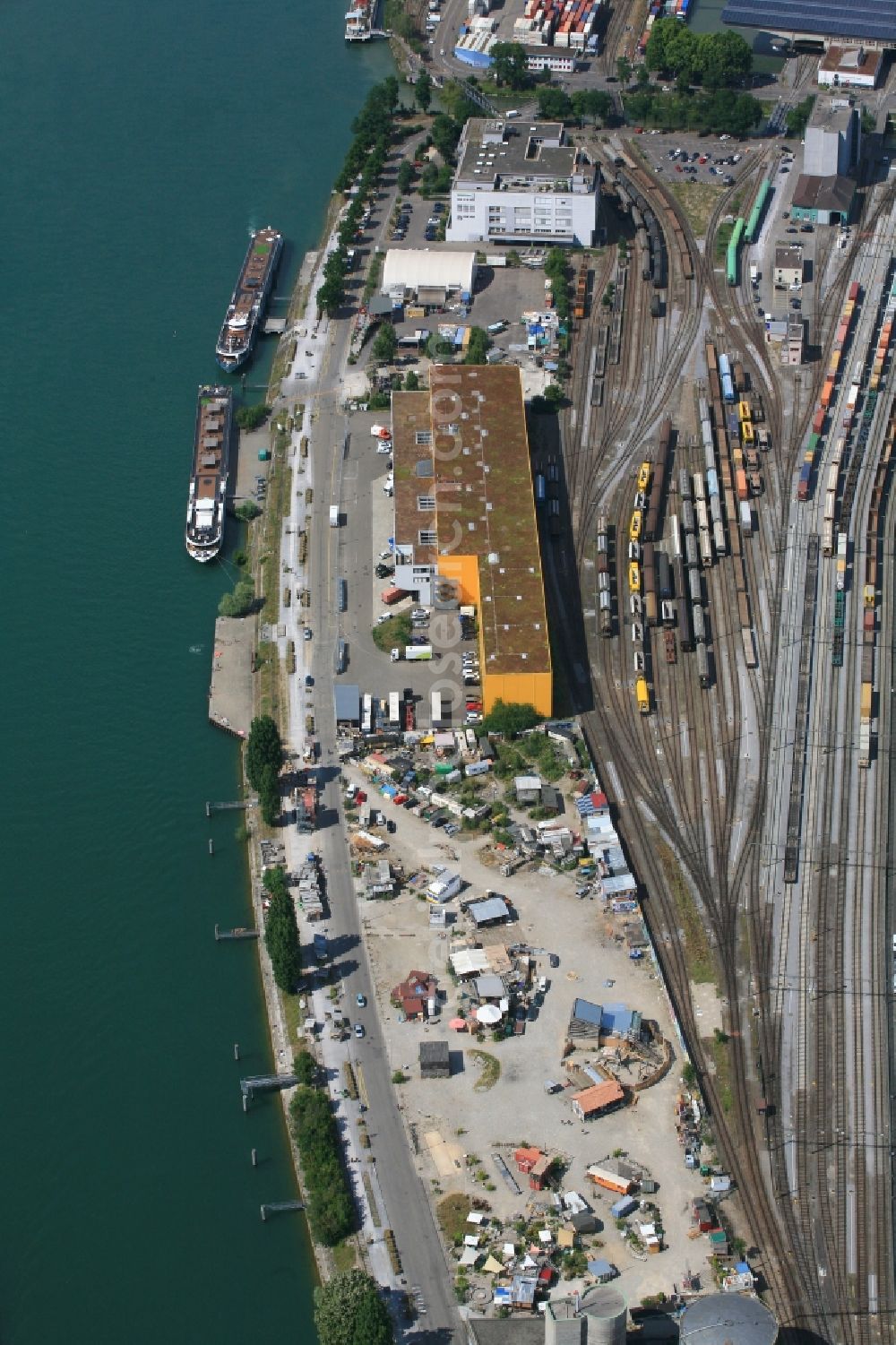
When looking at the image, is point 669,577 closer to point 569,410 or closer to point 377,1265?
point 569,410

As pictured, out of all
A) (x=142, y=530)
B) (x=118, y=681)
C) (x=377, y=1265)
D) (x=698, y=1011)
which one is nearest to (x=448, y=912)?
(x=698, y=1011)

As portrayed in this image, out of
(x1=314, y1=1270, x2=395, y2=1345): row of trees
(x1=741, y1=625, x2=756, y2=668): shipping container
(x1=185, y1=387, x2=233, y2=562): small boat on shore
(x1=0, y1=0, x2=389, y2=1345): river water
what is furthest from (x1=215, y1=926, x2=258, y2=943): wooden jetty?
Answer: (x1=741, y1=625, x2=756, y2=668): shipping container

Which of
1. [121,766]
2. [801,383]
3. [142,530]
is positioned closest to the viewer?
[121,766]

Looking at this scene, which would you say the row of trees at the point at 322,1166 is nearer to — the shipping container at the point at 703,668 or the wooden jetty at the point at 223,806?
the wooden jetty at the point at 223,806

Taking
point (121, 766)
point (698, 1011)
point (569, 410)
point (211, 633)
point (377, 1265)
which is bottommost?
point (377, 1265)

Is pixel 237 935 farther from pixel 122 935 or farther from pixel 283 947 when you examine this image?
pixel 122 935

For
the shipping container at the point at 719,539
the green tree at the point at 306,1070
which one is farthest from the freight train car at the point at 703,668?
the green tree at the point at 306,1070
